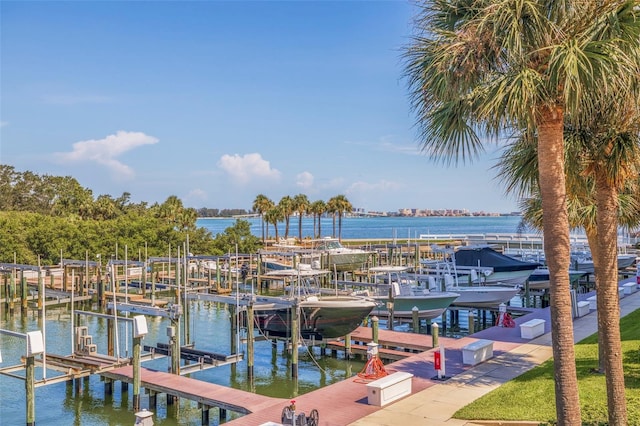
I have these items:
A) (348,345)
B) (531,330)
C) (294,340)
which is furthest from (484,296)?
(294,340)

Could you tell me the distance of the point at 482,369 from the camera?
17672 millimetres

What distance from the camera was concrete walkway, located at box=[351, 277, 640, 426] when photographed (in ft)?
42.9

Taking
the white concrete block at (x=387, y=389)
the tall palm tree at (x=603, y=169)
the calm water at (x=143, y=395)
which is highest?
the tall palm tree at (x=603, y=169)

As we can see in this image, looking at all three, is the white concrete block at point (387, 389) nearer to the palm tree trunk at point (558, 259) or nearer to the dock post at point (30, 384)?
the palm tree trunk at point (558, 259)

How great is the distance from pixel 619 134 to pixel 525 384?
7160 millimetres

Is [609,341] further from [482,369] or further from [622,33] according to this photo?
[482,369]

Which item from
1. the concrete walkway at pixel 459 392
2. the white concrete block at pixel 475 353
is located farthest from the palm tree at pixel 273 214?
the white concrete block at pixel 475 353

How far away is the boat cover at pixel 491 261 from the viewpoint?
38781 mm

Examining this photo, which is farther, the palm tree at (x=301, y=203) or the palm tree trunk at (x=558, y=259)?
the palm tree at (x=301, y=203)

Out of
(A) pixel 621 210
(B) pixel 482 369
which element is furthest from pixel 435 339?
(A) pixel 621 210

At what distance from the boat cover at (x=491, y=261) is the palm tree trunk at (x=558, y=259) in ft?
103

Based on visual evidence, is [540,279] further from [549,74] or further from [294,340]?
[549,74]

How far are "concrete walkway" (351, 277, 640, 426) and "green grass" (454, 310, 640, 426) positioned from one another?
0.37 meters

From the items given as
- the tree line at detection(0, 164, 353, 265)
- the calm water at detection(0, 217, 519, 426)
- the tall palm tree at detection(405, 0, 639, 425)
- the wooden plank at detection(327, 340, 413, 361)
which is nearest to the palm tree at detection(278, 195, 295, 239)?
the tree line at detection(0, 164, 353, 265)
